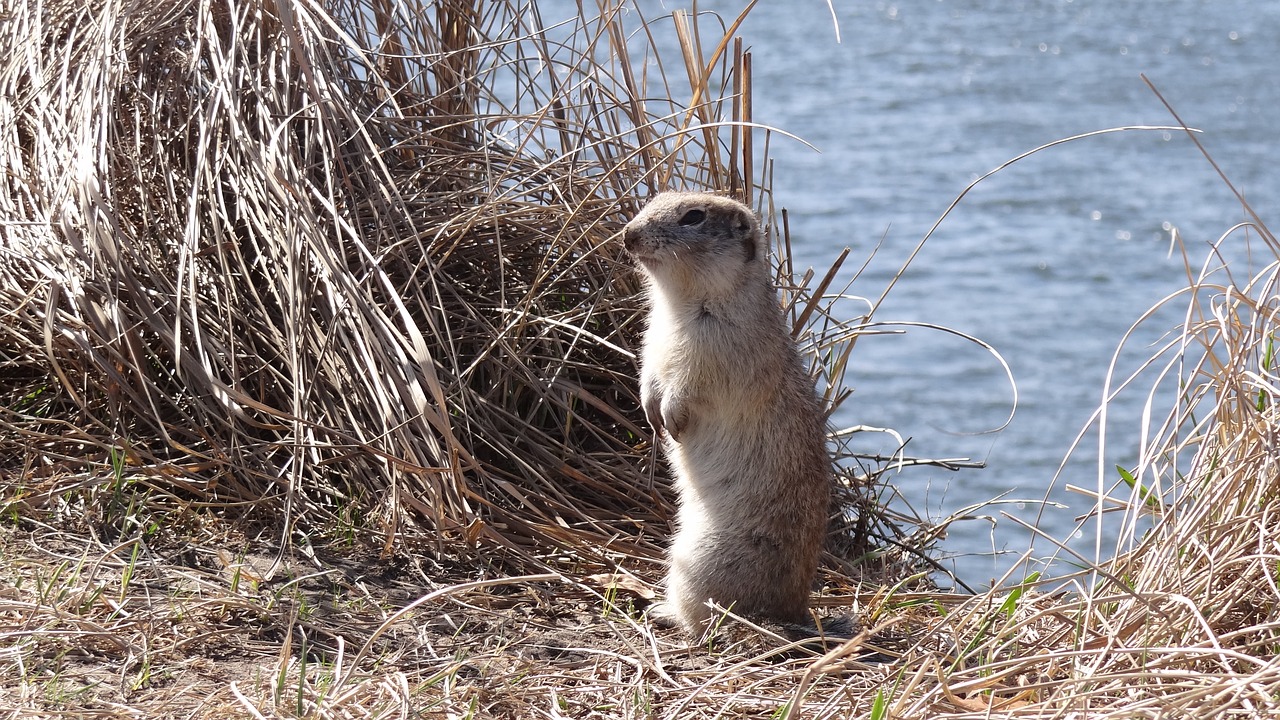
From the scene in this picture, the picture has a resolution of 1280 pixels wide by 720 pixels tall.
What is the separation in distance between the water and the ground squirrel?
3467 millimetres

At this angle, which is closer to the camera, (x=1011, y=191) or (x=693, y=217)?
(x=693, y=217)

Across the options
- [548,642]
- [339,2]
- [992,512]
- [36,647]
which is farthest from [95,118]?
[992,512]

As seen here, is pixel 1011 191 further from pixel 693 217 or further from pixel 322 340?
pixel 322 340

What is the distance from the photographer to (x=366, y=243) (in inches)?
173

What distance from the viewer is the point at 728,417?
12.6ft

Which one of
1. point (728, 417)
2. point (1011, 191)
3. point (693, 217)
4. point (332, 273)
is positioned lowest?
point (1011, 191)

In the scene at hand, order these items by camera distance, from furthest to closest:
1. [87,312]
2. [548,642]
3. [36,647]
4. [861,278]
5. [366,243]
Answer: [861,278] < [366,243] < [87,312] < [548,642] < [36,647]

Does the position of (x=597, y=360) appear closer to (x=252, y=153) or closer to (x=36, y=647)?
(x=252, y=153)

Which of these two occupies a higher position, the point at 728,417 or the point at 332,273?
the point at 332,273

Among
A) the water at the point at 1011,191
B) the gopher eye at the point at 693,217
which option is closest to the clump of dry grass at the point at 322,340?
the gopher eye at the point at 693,217

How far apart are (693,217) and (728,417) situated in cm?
56

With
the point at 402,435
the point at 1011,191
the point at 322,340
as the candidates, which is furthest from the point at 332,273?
the point at 1011,191

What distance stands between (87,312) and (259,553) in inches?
36.9

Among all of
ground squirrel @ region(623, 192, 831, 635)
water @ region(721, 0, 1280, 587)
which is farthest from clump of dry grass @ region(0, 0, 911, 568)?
water @ region(721, 0, 1280, 587)
